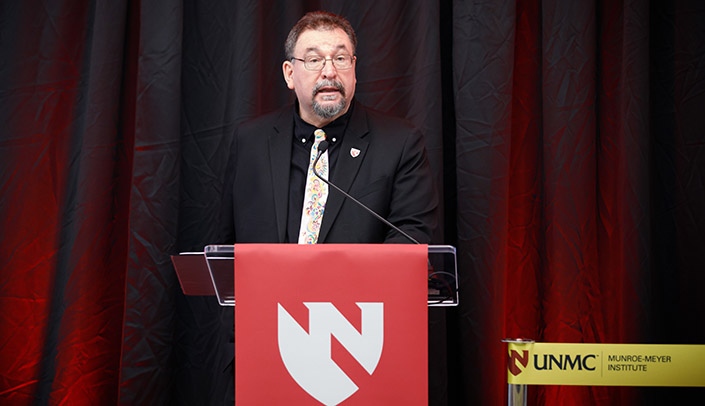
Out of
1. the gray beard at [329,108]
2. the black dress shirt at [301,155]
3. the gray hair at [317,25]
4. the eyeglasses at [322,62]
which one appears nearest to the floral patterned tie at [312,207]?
the black dress shirt at [301,155]

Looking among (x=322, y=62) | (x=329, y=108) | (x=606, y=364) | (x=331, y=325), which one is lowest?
(x=606, y=364)

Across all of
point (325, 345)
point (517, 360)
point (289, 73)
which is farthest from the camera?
point (289, 73)

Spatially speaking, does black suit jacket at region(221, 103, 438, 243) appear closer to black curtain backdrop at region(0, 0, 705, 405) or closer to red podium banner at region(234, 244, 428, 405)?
black curtain backdrop at region(0, 0, 705, 405)

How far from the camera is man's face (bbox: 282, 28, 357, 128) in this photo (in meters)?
2.42

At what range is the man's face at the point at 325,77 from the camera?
242 centimetres

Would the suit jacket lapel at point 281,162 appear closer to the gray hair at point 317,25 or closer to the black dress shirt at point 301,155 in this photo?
the black dress shirt at point 301,155

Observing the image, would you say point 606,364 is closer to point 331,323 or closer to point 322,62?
point 331,323

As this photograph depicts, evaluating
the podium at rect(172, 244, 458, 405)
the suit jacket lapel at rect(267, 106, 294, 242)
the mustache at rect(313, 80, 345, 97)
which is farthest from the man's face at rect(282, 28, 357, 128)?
the podium at rect(172, 244, 458, 405)

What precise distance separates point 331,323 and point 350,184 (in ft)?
2.83

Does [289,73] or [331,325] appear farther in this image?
[289,73]

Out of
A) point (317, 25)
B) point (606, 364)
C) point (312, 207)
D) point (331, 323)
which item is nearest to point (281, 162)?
point (312, 207)

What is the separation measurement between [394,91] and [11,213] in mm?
1577

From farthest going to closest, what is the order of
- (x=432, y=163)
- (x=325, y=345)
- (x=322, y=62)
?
(x=432, y=163), (x=322, y=62), (x=325, y=345)

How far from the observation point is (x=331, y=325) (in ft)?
5.01
